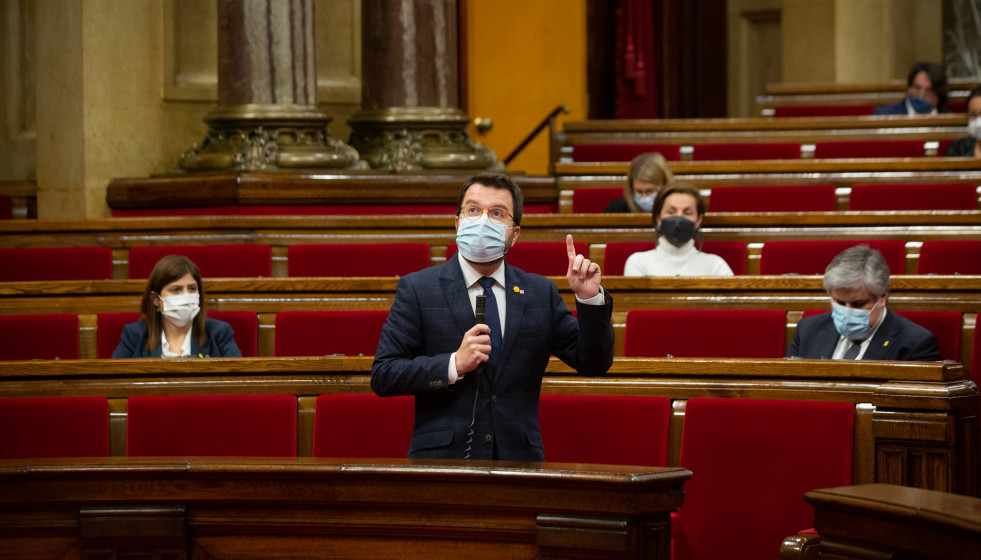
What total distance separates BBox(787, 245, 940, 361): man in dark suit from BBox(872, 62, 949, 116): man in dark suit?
3562 mm

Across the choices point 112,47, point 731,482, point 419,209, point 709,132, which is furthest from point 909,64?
point 731,482

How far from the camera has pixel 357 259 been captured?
11.5ft

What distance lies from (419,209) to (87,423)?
2282mm

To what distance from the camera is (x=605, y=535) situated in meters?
1.37

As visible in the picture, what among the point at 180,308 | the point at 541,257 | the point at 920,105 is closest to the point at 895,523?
the point at 180,308

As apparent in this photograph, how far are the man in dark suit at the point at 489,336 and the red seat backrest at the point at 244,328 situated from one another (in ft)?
4.12

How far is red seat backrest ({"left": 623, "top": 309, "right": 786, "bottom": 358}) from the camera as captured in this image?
8.75 feet

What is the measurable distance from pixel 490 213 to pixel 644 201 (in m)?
2.07

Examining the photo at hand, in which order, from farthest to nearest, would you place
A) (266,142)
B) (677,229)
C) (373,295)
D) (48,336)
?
(266,142), (677,229), (373,295), (48,336)

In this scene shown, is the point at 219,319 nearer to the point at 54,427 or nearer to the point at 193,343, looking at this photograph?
the point at 193,343

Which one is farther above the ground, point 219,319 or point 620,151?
point 620,151

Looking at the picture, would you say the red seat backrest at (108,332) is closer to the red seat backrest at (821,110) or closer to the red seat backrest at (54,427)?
the red seat backrest at (54,427)

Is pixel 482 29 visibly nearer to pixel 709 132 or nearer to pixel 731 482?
pixel 709 132

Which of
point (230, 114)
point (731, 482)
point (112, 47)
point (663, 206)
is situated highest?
point (112, 47)
